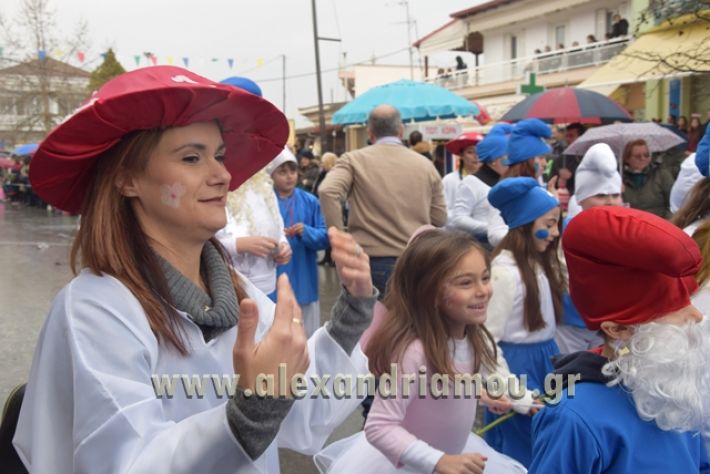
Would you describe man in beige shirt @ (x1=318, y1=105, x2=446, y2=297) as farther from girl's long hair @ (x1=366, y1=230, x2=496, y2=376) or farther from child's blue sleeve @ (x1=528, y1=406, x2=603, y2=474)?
child's blue sleeve @ (x1=528, y1=406, x2=603, y2=474)

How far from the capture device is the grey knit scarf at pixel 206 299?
64.8 inches

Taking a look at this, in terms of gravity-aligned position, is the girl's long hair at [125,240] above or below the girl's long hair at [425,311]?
above

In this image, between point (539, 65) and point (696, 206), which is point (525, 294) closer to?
point (696, 206)

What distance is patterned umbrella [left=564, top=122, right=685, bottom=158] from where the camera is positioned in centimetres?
775

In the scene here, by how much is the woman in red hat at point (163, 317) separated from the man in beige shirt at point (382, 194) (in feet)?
10.1

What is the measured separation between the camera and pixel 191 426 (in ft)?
4.16

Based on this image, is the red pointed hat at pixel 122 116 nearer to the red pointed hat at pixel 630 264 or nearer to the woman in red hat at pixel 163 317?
the woman in red hat at pixel 163 317

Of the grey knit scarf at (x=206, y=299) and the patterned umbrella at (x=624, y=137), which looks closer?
the grey knit scarf at (x=206, y=299)

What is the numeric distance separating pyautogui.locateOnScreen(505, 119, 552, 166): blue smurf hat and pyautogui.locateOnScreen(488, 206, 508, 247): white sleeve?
0.46 m

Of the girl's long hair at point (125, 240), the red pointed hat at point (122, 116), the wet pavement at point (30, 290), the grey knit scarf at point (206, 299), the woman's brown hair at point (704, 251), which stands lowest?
the wet pavement at point (30, 290)

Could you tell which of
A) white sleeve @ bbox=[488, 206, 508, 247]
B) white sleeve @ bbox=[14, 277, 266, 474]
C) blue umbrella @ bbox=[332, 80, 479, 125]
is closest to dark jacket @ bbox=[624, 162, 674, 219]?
white sleeve @ bbox=[488, 206, 508, 247]

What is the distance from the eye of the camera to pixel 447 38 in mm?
40344

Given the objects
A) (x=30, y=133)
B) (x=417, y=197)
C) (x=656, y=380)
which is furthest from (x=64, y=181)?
(x=30, y=133)

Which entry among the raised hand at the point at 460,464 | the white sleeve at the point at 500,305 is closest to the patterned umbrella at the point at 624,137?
the white sleeve at the point at 500,305
